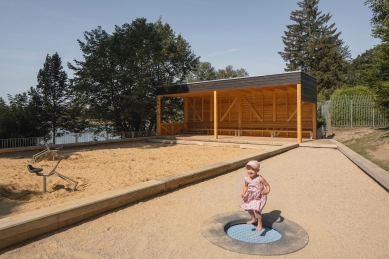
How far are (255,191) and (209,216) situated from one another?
93cm

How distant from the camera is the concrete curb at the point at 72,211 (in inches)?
125

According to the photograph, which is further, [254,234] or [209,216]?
[209,216]

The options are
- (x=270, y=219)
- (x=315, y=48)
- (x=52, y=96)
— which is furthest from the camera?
(x=315, y=48)

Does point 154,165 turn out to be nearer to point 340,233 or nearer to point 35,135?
point 340,233

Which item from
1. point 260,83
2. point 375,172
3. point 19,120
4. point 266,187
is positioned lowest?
point 375,172

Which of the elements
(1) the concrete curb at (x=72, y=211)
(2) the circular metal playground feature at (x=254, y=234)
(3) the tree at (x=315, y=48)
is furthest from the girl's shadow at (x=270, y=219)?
(3) the tree at (x=315, y=48)

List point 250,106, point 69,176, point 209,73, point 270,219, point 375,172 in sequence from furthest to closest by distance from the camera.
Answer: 1. point 209,73
2. point 250,106
3. point 69,176
4. point 375,172
5. point 270,219

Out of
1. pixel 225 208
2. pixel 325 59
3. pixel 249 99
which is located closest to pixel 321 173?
pixel 225 208

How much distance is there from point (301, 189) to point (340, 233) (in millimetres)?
2272

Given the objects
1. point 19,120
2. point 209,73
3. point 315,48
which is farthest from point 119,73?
point 209,73

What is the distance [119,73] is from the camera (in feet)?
55.2

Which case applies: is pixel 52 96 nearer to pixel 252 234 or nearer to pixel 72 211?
pixel 72 211

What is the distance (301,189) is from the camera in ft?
Answer: 18.6

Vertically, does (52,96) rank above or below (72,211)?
above
